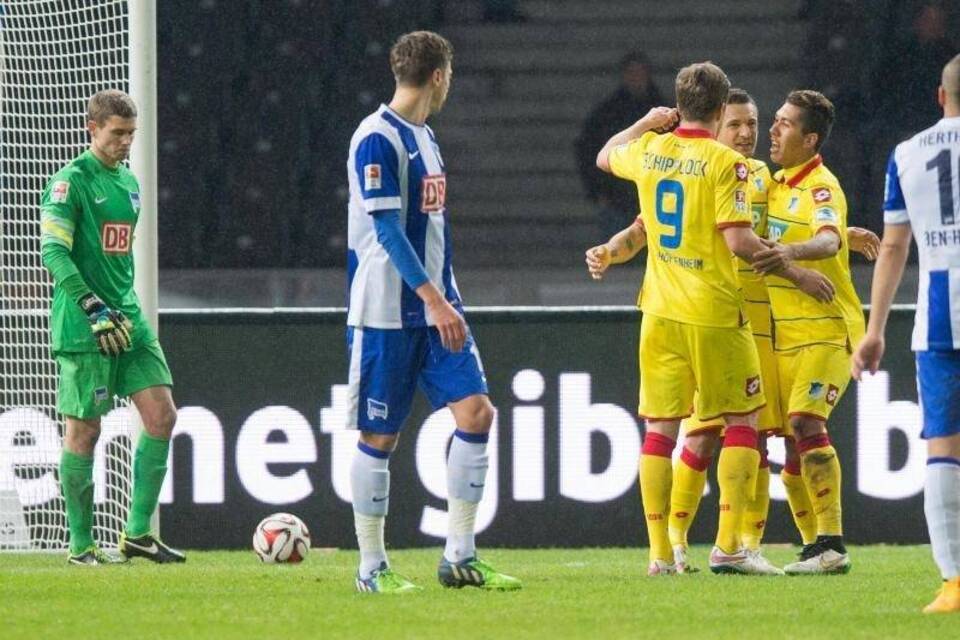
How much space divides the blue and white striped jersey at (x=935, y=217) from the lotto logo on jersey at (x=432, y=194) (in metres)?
1.45

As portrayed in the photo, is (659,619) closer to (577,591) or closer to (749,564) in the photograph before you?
(577,591)

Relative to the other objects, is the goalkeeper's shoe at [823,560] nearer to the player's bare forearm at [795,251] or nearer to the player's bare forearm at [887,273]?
the player's bare forearm at [795,251]

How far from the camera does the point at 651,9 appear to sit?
11.7 meters

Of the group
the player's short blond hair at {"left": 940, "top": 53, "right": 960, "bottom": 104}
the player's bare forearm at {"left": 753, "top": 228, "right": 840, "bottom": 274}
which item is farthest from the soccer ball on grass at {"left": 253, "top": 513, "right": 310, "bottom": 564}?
the player's short blond hair at {"left": 940, "top": 53, "right": 960, "bottom": 104}

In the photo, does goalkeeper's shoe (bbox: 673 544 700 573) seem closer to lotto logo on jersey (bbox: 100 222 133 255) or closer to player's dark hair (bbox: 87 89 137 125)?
lotto logo on jersey (bbox: 100 222 133 255)

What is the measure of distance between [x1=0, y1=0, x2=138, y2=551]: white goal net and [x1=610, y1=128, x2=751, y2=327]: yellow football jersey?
313 centimetres

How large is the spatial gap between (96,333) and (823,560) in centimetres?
296

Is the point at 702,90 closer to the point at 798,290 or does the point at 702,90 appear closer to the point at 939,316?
the point at 798,290

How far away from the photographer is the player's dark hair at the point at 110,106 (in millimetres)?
7332

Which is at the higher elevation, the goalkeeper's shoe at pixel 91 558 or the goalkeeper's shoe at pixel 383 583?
the goalkeeper's shoe at pixel 383 583

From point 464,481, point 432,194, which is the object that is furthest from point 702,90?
point 464,481

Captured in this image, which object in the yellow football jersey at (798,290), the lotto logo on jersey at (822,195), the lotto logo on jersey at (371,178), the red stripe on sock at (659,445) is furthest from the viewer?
the yellow football jersey at (798,290)

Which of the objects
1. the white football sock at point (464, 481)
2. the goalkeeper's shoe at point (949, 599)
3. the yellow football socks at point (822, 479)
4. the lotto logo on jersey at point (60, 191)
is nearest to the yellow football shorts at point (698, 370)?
the yellow football socks at point (822, 479)

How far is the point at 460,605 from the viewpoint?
5.54m
